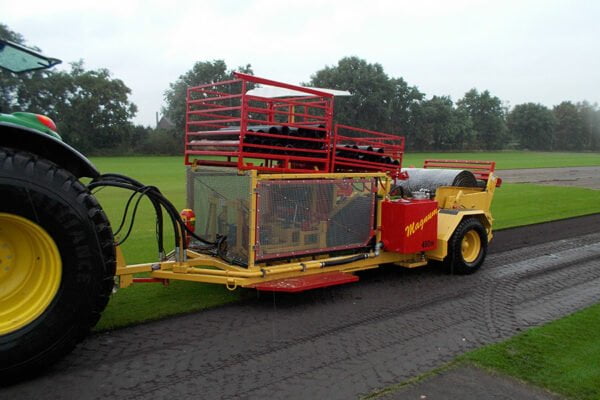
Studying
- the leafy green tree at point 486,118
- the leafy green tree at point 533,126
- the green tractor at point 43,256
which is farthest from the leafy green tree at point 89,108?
the leafy green tree at point 533,126

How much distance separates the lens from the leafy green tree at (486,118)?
89.6 metres

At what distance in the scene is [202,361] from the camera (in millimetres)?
4125

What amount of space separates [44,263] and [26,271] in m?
0.15

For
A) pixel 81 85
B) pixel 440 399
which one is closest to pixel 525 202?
pixel 440 399

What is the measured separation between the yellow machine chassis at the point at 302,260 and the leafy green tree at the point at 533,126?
4106 inches

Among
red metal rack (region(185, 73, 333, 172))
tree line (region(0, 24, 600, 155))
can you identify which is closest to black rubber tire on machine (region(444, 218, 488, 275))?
red metal rack (region(185, 73, 333, 172))

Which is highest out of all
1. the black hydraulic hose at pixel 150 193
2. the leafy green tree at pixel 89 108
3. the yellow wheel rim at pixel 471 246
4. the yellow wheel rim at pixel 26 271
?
the leafy green tree at pixel 89 108

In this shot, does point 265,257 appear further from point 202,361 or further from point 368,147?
point 368,147

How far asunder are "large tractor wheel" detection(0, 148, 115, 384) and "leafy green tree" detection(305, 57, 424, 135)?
57.9 m

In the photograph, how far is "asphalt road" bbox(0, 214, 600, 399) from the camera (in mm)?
3703

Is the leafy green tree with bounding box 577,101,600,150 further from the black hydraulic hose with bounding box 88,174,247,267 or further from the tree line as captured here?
the black hydraulic hose with bounding box 88,174,247,267

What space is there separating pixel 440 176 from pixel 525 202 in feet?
28.8

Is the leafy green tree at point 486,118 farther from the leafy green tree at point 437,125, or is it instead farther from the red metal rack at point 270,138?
the red metal rack at point 270,138

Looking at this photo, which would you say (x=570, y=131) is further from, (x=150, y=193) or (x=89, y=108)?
(x=150, y=193)
